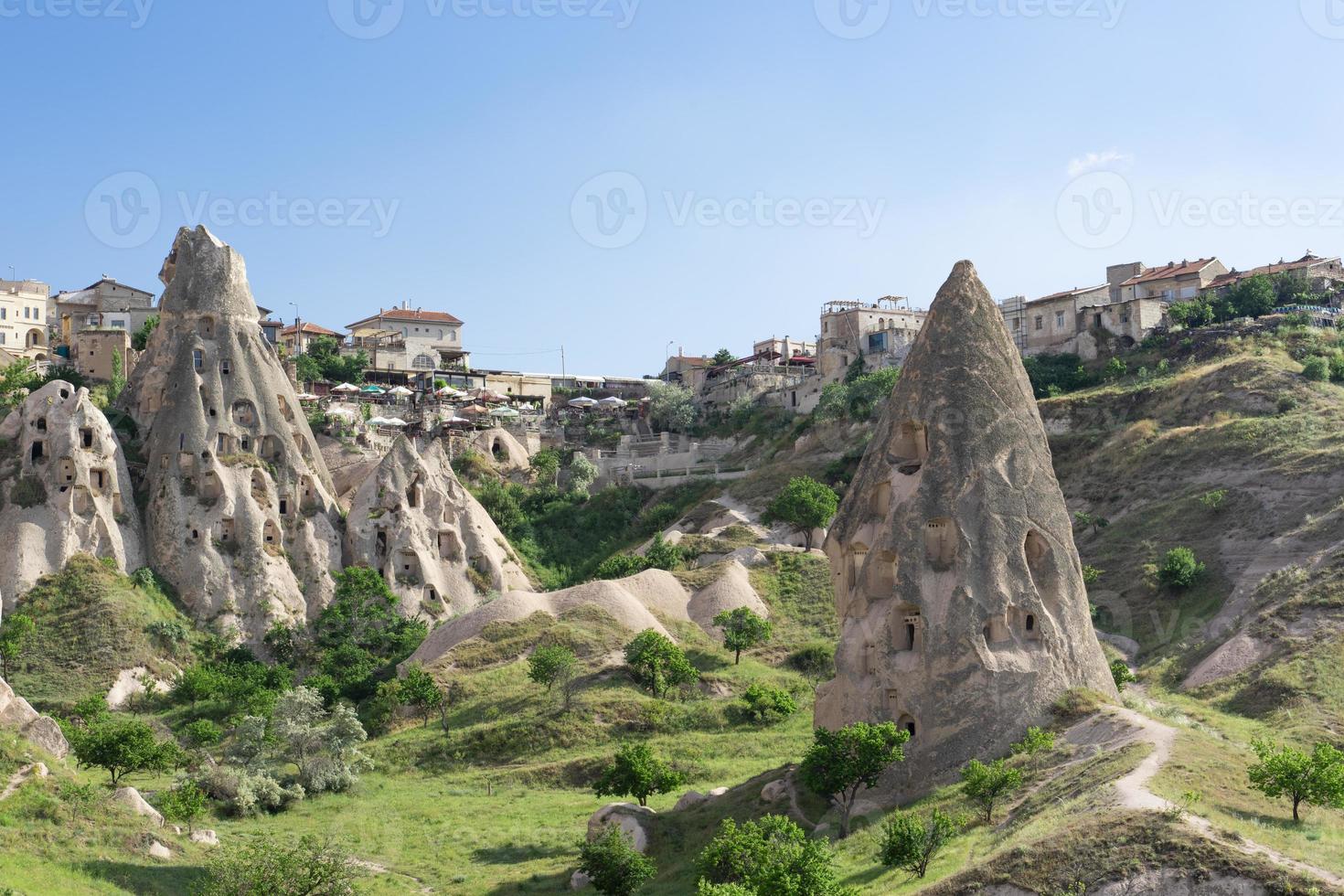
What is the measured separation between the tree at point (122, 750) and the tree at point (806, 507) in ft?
152

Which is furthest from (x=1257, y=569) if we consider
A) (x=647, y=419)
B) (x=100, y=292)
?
(x=100, y=292)

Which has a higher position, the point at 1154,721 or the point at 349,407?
the point at 349,407

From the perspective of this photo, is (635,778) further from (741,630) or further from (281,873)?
(741,630)

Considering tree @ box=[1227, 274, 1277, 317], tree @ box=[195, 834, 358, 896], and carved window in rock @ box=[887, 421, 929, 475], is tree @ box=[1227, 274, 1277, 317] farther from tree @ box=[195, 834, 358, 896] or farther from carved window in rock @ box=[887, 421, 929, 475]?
tree @ box=[195, 834, 358, 896]

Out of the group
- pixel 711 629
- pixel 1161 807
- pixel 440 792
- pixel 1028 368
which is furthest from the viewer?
pixel 1028 368

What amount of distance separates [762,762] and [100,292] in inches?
4400

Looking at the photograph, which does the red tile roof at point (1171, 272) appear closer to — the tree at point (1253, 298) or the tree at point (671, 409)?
the tree at point (1253, 298)

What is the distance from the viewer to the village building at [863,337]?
137125 millimetres

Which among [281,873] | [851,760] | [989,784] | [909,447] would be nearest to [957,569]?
[909,447]

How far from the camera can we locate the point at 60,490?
91438mm

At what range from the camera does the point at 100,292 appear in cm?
15462

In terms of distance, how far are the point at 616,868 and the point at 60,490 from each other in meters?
57.6

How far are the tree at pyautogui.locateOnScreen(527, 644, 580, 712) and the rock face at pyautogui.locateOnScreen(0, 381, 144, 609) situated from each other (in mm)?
30071

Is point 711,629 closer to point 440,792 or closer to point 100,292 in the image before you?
point 440,792
